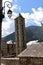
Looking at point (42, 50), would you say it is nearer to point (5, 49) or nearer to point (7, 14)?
point (7, 14)

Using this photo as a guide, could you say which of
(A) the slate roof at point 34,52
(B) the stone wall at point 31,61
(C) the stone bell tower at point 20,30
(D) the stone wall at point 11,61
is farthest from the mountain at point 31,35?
(B) the stone wall at point 31,61

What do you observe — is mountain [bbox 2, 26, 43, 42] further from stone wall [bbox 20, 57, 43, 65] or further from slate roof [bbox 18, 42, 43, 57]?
stone wall [bbox 20, 57, 43, 65]

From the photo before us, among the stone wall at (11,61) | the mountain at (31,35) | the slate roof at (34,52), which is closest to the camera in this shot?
the slate roof at (34,52)

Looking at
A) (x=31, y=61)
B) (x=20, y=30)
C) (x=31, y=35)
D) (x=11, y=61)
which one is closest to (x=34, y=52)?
(x=31, y=61)

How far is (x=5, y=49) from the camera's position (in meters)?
46.9

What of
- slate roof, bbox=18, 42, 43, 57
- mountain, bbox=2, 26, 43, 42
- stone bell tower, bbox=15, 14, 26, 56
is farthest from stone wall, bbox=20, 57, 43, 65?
mountain, bbox=2, 26, 43, 42

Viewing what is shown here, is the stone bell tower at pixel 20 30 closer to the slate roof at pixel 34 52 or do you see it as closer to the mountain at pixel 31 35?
the slate roof at pixel 34 52

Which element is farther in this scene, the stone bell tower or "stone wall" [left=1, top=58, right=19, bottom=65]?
the stone bell tower

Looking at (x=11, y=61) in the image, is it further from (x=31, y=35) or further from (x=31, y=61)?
(x=31, y=35)

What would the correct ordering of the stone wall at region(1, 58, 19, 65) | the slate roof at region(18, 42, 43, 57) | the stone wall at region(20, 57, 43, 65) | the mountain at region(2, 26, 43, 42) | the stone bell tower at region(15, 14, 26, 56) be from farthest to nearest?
the mountain at region(2, 26, 43, 42) → the stone bell tower at region(15, 14, 26, 56) → the stone wall at region(1, 58, 19, 65) → the slate roof at region(18, 42, 43, 57) → the stone wall at region(20, 57, 43, 65)

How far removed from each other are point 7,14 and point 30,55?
32.8 feet

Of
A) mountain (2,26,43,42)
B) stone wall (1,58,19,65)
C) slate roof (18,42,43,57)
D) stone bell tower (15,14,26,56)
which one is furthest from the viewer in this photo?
mountain (2,26,43,42)

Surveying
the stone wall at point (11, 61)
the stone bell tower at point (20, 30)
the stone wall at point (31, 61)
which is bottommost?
the stone wall at point (11, 61)

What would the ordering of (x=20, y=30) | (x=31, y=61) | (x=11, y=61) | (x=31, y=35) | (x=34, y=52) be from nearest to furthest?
(x=31, y=61) < (x=34, y=52) < (x=11, y=61) < (x=20, y=30) < (x=31, y=35)
